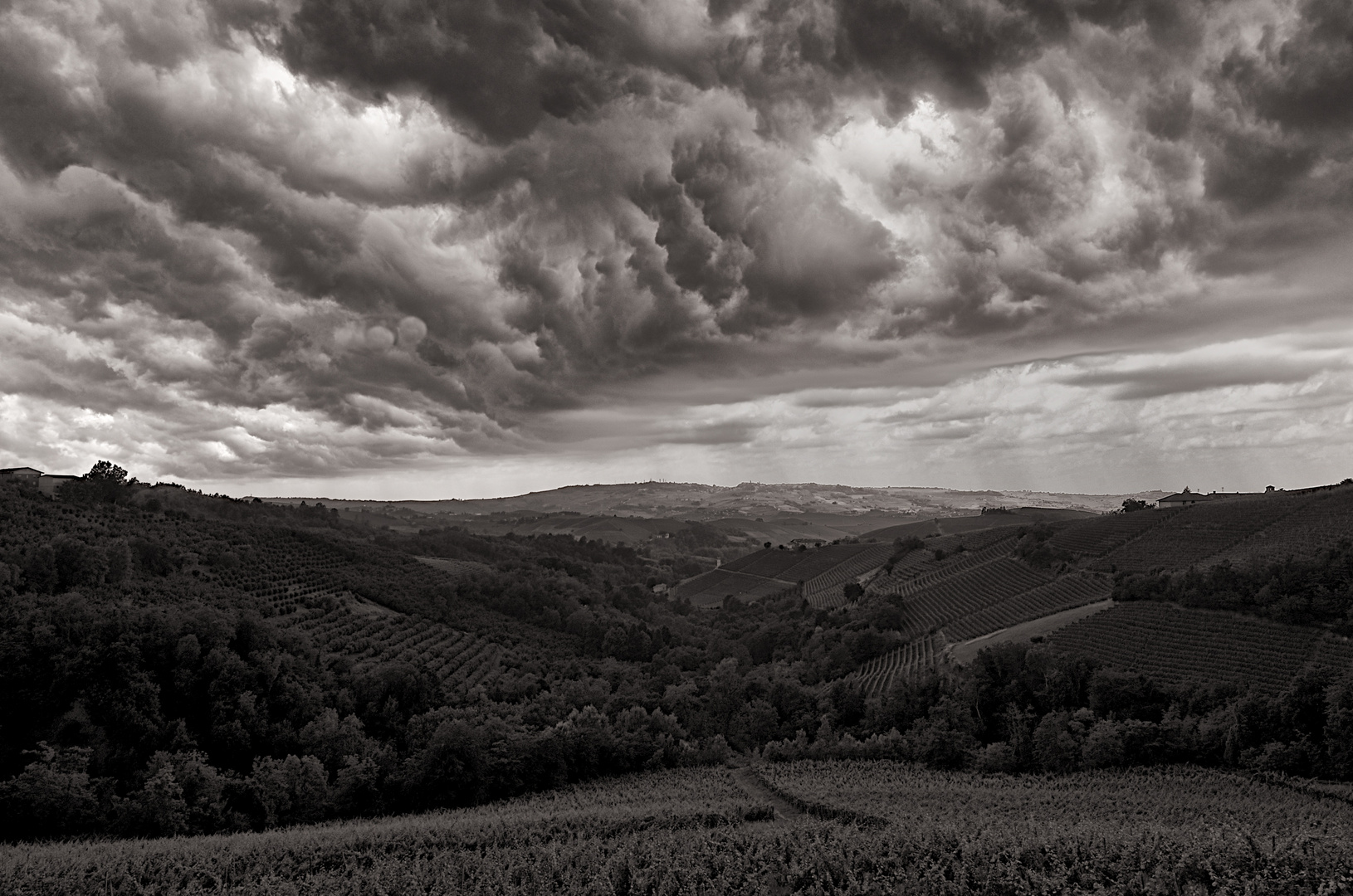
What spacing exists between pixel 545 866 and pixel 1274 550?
95.3 meters

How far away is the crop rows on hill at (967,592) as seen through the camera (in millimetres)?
106125

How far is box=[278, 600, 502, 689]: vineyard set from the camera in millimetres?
79938

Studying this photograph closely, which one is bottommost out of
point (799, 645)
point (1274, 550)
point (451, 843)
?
point (799, 645)

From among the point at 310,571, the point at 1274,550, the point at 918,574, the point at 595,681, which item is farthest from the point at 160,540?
the point at 1274,550

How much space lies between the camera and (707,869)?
26734mm

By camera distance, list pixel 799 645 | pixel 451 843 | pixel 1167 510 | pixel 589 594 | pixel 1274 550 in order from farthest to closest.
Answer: pixel 589 594, pixel 1167 510, pixel 799 645, pixel 1274 550, pixel 451 843

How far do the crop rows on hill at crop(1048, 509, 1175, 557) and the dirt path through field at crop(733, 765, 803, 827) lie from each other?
80.5 meters

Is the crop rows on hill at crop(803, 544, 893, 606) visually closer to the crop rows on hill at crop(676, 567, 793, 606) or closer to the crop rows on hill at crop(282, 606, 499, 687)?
the crop rows on hill at crop(676, 567, 793, 606)

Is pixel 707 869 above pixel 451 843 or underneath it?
above

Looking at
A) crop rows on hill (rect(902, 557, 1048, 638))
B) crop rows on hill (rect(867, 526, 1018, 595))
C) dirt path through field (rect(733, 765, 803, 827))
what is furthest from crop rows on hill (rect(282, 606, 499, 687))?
crop rows on hill (rect(867, 526, 1018, 595))

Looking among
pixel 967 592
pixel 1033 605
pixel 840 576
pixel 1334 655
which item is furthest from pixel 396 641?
pixel 840 576

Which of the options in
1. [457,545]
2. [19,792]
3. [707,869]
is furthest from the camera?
[457,545]

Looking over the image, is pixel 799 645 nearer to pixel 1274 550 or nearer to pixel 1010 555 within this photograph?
pixel 1010 555

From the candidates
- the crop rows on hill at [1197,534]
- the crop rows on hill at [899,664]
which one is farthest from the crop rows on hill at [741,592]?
the crop rows on hill at [1197,534]
